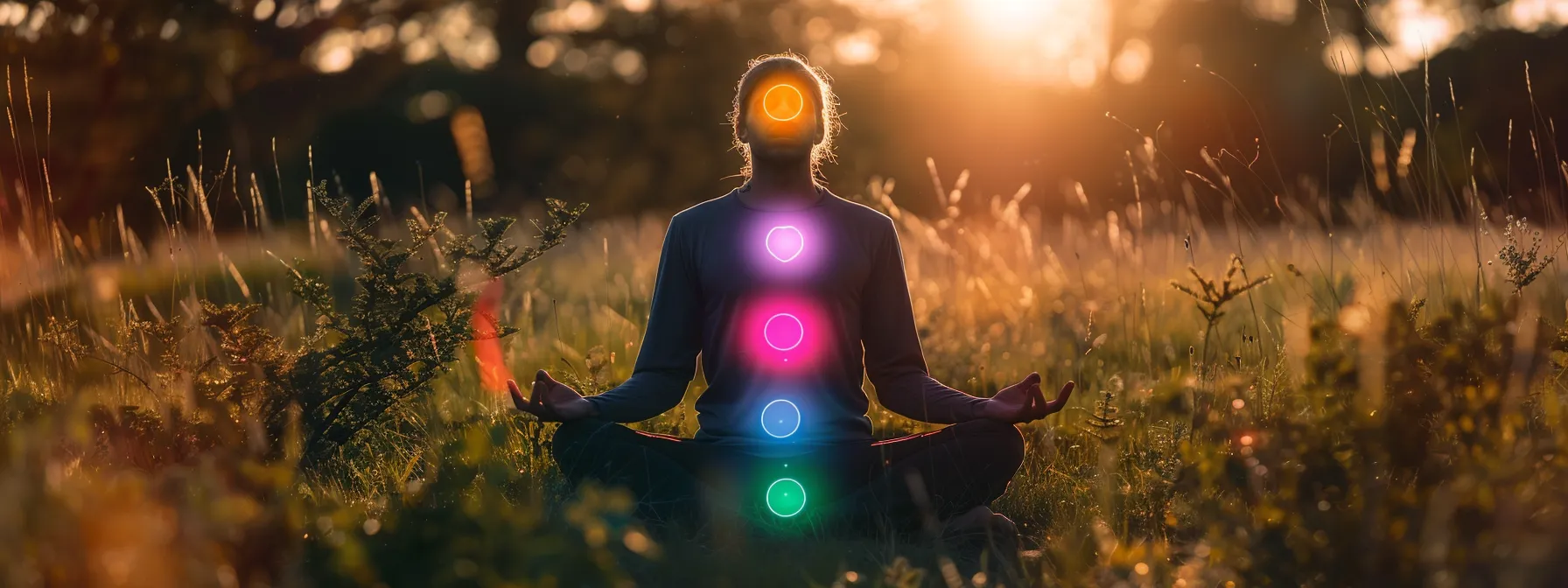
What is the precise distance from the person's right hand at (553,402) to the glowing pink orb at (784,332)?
1.79 ft

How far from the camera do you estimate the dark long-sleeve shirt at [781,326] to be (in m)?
3.40

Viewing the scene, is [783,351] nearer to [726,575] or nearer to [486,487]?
[726,575]

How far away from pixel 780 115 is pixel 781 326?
0.60 metres

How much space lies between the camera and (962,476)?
3289 mm

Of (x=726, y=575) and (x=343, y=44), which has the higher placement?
(x=343, y=44)

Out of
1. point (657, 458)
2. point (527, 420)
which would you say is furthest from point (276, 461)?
point (657, 458)

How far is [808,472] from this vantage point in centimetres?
327

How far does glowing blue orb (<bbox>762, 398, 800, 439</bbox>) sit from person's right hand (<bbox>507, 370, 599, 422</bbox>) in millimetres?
484

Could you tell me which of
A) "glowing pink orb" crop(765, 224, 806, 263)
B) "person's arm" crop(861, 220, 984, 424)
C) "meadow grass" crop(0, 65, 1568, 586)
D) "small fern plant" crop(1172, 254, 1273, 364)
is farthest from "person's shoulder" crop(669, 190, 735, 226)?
"small fern plant" crop(1172, 254, 1273, 364)

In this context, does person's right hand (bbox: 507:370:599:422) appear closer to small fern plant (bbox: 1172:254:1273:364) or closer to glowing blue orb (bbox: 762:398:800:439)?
glowing blue orb (bbox: 762:398:800:439)

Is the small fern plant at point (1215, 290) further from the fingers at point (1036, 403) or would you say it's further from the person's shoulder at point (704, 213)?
the person's shoulder at point (704, 213)

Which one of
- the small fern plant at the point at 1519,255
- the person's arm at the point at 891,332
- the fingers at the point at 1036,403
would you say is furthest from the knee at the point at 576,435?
the small fern plant at the point at 1519,255

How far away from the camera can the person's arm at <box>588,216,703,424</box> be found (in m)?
3.45

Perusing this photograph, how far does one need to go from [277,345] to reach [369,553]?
1.49 metres
